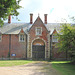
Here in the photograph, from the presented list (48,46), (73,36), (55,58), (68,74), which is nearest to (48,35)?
(48,46)

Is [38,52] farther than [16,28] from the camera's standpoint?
No

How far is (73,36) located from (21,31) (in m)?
14.3

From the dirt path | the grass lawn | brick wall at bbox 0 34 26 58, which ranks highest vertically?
brick wall at bbox 0 34 26 58

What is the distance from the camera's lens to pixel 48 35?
28.3 metres

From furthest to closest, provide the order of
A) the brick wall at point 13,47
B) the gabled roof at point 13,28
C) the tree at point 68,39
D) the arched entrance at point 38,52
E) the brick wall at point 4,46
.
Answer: the gabled roof at point 13,28 < the arched entrance at point 38,52 < the brick wall at point 13,47 < the brick wall at point 4,46 < the tree at point 68,39

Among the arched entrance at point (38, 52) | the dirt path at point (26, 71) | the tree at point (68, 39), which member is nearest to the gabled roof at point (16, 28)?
the arched entrance at point (38, 52)

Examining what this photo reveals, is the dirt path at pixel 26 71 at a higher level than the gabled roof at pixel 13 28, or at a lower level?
lower

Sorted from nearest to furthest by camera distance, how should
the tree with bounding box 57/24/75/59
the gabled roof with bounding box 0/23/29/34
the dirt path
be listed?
the dirt path
the tree with bounding box 57/24/75/59
the gabled roof with bounding box 0/23/29/34

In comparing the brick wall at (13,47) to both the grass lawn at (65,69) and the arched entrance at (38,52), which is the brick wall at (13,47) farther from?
the grass lawn at (65,69)

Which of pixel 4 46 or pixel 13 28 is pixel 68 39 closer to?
pixel 4 46

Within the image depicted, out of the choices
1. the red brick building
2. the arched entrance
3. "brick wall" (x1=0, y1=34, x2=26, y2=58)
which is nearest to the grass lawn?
the red brick building

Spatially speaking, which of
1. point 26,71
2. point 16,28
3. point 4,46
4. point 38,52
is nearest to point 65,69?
point 26,71

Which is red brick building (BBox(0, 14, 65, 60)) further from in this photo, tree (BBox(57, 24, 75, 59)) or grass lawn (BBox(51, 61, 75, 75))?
grass lawn (BBox(51, 61, 75, 75))

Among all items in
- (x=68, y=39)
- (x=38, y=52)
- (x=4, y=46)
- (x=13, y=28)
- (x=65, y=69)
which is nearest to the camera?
(x=65, y=69)
